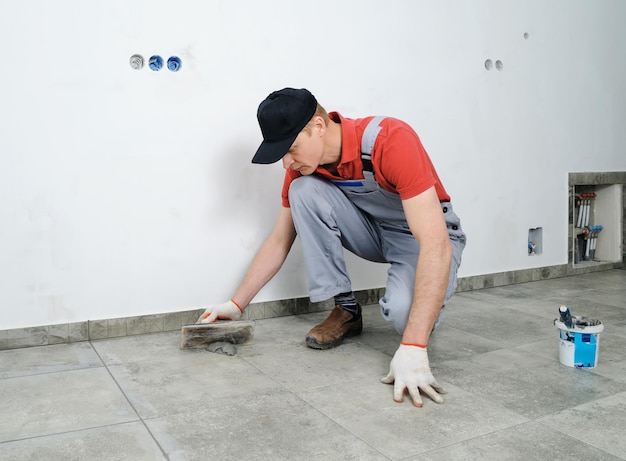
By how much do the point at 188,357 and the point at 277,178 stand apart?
817 mm

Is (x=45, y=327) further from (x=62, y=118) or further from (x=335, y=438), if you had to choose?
(x=335, y=438)

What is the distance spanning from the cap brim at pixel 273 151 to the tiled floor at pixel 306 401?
2.00 ft

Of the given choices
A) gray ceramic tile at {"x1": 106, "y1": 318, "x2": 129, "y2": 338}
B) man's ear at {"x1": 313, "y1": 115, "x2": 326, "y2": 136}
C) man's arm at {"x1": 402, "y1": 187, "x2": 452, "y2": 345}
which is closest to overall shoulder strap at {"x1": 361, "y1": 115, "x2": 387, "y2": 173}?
man's ear at {"x1": 313, "y1": 115, "x2": 326, "y2": 136}

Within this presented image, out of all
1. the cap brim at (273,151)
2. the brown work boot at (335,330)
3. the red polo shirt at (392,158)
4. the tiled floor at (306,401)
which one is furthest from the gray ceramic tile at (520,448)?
the cap brim at (273,151)

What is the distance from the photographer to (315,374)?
171cm

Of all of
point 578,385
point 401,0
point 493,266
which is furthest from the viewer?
point 493,266

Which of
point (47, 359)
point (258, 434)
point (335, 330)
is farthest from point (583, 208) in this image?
point (47, 359)

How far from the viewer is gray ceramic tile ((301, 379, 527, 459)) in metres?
1.27

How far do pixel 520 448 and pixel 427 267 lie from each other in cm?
50

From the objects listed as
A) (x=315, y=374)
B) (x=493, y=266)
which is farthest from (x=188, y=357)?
(x=493, y=266)

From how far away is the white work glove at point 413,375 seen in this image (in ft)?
4.86

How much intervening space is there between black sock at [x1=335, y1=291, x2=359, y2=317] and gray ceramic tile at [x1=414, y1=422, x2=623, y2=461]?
83 cm

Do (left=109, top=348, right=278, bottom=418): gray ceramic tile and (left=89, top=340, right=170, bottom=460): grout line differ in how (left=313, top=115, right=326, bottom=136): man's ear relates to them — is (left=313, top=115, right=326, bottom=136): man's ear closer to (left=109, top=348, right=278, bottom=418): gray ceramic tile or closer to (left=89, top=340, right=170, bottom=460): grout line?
(left=109, top=348, right=278, bottom=418): gray ceramic tile

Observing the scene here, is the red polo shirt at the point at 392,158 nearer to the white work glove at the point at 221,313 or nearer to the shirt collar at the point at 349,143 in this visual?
the shirt collar at the point at 349,143
